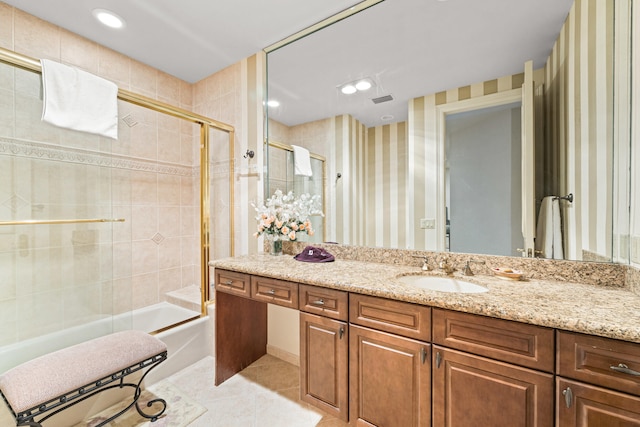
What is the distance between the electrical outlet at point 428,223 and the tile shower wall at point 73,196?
2.07 meters

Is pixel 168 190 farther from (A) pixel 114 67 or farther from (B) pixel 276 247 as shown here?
(B) pixel 276 247

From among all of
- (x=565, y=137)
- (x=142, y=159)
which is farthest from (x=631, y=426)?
(x=142, y=159)

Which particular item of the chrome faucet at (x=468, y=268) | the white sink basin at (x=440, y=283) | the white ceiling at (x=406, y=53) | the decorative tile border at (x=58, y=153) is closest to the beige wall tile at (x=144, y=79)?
the decorative tile border at (x=58, y=153)

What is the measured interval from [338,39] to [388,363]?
6.57 ft

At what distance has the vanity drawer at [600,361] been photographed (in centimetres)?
77

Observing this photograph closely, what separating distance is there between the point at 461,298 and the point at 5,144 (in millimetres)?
2430

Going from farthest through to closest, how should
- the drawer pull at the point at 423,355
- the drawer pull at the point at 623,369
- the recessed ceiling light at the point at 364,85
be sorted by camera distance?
the recessed ceiling light at the point at 364,85 → the drawer pull at the point at 423,355 → the drawer pull at the point at 623,369

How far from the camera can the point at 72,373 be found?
4.07 feet

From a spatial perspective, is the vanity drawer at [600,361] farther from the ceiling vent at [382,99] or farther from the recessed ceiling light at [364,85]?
the recessed ceiling light at [364,85]

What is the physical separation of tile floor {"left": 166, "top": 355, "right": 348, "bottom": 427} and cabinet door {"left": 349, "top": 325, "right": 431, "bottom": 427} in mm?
474

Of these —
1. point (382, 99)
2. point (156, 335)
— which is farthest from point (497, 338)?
point (156, 335)

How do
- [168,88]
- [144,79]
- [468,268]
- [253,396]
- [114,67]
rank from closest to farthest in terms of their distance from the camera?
[468,268], [253,396], [114,67], [144,79], [168,88]

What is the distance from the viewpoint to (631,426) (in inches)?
30.4

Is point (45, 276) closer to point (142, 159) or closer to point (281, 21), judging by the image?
point (142, 159)
